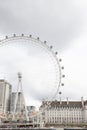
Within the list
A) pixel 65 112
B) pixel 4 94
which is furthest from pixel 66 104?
pixel 4 94

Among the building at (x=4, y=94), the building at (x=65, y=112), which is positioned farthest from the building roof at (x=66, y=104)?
the building at (x=4, y=94)

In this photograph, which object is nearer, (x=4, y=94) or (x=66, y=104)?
(x=66, y=104)

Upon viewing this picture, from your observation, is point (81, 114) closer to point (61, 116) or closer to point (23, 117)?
point (61, 116)

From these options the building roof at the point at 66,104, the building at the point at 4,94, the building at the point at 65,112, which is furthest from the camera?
the building at the point at 4,94

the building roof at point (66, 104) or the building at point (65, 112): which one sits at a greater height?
the building roof at point (66, 104)

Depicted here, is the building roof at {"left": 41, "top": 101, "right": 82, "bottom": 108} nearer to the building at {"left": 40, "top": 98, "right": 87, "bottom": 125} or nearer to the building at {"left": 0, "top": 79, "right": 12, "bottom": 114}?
the building at {"left": 40, "top": 98, "right": 87, "bottom": 125}

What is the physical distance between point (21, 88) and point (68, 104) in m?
67.7

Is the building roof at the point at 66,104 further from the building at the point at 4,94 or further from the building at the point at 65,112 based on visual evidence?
the building at the point at 4,94

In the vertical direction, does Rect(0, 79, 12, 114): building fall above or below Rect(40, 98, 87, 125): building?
above

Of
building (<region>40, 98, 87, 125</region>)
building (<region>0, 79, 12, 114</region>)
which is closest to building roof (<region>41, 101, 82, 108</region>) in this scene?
building (<region>40, 98, 87, 125</region>)

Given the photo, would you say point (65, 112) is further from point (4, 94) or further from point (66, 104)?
point (4, 94)

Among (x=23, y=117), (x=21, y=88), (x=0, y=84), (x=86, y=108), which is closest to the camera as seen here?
(x=21, y=88)

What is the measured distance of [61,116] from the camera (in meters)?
123

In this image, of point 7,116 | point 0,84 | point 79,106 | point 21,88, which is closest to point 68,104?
point 79,106
